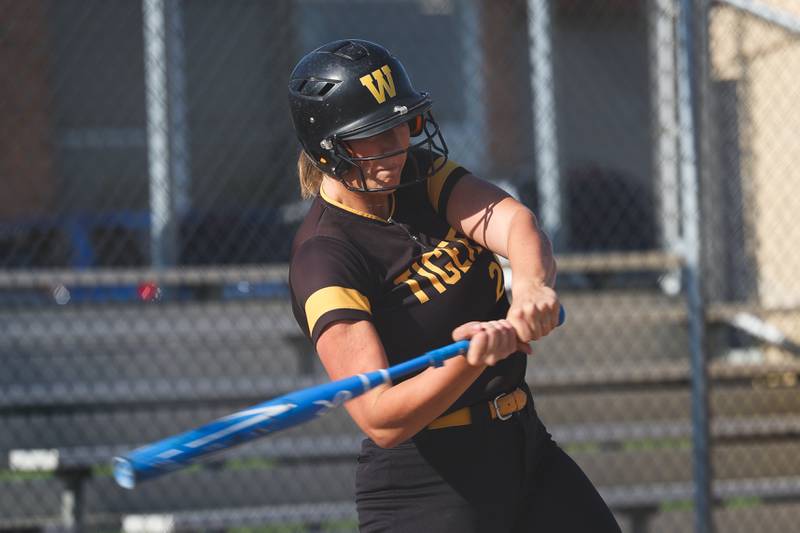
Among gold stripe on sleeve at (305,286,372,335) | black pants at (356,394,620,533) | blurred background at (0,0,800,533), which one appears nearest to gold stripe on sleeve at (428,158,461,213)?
gold stripe on sleeve at (305,286,372,335)

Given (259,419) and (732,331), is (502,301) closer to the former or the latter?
(259,419)

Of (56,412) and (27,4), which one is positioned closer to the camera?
(56,412)

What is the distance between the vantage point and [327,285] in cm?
255

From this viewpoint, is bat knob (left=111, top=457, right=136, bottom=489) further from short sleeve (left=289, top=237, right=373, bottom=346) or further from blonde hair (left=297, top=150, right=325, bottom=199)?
blonde hair (left=297, top=150, right=325, bottom=199)

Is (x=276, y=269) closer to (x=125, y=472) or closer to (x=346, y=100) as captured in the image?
(x=346, y=100)

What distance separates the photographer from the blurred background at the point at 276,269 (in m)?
5.16

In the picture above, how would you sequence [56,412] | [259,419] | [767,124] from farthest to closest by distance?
[767,124] < [56,412] < [259,419]

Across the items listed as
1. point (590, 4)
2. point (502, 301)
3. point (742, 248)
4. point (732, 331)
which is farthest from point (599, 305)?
point (590, 4)

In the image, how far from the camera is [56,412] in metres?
5.24

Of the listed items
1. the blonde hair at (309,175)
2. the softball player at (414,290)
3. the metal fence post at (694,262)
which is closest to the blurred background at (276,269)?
the metal fence post at (694,262)

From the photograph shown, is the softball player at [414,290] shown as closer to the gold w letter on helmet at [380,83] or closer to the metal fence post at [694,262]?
Result: the gold w letter on helmet at [380,83]

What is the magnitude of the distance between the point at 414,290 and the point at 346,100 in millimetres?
508

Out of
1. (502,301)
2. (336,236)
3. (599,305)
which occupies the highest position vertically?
(336,236)

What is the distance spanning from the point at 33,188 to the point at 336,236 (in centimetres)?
578
